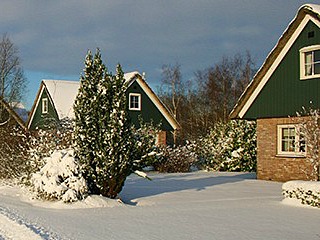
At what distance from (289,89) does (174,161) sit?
27.2ft

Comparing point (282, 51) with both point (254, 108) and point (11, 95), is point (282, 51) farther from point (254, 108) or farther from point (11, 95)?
point (11, 95)

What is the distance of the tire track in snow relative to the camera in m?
7.44

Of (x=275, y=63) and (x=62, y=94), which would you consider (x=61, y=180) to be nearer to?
(x=275, y=63)

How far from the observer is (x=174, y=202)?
11.5 m

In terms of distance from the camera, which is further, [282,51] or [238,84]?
[238,84]

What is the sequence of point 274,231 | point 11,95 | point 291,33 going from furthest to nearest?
point 11,95, point 291,33, point 274,231

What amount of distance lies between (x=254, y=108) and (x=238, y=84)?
2997 centimetres

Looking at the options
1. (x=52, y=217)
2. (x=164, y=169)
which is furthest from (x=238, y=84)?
(x=52, y=217)

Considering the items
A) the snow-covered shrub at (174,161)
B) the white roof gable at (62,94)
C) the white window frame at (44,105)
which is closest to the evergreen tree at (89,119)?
the snow-covered shrub at (174,161)

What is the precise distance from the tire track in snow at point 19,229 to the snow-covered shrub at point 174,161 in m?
14.3

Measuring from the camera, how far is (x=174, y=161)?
76.6 ft

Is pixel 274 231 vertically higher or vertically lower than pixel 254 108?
lower

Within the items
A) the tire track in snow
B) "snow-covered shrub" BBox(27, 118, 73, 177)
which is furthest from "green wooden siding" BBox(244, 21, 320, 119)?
the tire track in snow

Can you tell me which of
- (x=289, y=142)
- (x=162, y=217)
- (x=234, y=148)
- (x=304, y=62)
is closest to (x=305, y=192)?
(x=162, y=217)
